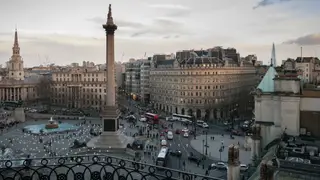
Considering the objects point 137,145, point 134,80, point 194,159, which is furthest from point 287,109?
point 134,80

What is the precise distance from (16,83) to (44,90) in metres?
7.75

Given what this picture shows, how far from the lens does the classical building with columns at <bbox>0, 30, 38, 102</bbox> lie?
93562 mm

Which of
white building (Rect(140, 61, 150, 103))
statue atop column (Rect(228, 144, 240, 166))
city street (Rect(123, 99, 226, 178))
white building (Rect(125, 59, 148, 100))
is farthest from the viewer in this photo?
white building (Rect(125, 59, 148, 100))

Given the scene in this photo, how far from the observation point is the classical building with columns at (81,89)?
8725 cm

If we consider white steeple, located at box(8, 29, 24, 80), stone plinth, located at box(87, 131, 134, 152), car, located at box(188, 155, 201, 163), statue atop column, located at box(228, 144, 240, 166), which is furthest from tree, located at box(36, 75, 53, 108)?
statue atop column, located at box(228, 144, 240, 166)

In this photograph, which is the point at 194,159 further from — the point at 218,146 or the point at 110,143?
the point at 110,143

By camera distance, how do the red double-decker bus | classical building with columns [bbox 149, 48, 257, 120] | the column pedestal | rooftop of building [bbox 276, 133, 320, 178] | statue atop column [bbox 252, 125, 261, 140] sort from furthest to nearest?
classical building with columns [bbox 149, 48, 257, 120] → the red double-decker bus → the column pedestal → statue atop column [bbox 252, 125, 261, 140] → rooftop of building [bbox 276, 133, 320, 178]

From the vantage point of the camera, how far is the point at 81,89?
89.2m

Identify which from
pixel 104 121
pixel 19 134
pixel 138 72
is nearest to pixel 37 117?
pixel 19 134

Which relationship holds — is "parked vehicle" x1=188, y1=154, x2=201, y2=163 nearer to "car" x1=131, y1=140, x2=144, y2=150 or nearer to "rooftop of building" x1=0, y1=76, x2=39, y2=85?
"car" x1=131, y1=140, x2=144, y2=150

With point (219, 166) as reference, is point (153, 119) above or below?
above

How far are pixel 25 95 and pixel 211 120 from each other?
188ft

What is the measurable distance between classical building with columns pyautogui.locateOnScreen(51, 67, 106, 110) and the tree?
198cm

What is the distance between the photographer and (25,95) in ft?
322
